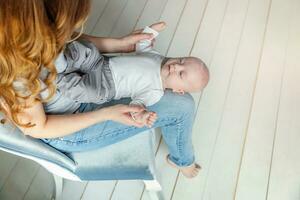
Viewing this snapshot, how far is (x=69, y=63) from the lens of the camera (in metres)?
1.06

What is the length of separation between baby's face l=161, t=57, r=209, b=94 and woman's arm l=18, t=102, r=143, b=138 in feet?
0.77

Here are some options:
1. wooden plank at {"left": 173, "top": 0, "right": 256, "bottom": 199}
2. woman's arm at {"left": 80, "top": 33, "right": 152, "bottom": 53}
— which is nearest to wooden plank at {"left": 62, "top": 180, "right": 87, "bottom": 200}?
wooden plank at {"left": 173, "top": 0, "right": 256, "bottom": 199}

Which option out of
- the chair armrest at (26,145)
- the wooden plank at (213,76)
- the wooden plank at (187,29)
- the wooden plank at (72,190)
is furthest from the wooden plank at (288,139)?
the chair armrest at (26,145)

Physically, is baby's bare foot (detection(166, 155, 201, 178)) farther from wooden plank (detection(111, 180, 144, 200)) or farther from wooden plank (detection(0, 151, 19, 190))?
wooden plank (detection(0, 151, 19, 190))

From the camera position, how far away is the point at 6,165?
62.7 inches

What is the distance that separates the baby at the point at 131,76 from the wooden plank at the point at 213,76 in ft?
1.23

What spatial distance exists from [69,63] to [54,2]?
0.27 m

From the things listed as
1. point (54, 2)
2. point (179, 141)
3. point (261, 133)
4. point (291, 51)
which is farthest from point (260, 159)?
point (54, 2)

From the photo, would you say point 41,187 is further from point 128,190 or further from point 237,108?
point 237,108

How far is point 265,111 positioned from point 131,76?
710mm

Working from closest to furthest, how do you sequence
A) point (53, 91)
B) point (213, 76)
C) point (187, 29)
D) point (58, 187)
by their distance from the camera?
point (53, 91)
point (58, 187)
point (213, 76)
point (187, 29)

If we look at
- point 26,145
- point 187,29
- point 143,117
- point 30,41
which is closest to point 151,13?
point 187,29

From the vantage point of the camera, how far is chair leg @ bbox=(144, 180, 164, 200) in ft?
3.84

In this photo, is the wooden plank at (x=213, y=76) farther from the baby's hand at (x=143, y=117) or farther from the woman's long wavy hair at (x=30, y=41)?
the woman's long wavy hair at (x=30, y=41)
